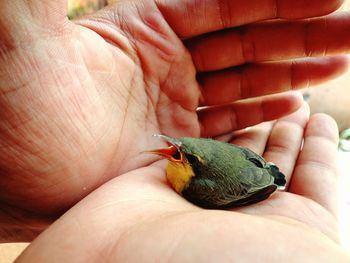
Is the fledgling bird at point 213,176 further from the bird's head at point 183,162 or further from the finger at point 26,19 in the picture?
the finger at point 26,19

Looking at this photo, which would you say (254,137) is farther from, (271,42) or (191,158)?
(191,158)

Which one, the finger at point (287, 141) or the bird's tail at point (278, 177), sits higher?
the bird's tail at point (278, 177)

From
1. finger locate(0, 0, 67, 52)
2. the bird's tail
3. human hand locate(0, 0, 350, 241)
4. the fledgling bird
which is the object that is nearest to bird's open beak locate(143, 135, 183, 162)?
the fledgling bird

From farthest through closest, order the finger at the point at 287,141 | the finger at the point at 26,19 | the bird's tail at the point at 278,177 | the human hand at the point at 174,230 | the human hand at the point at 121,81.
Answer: the finger at the point at 287,141 < the bird's tail at the point at 278,177 < the human hand at the point at 121,81 < the finger at the point at 26,19 < the human hand at the point at 174,230

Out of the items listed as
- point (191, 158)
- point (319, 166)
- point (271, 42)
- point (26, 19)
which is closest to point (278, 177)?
point (319, 166)

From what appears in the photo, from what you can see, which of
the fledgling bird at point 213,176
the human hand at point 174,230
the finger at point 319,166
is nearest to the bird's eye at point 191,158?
the fledgling bird at point 213,176

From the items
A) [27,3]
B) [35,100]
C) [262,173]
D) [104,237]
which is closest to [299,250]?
[104,237]

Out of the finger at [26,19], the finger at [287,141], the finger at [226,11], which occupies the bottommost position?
the finger at [287,141]
